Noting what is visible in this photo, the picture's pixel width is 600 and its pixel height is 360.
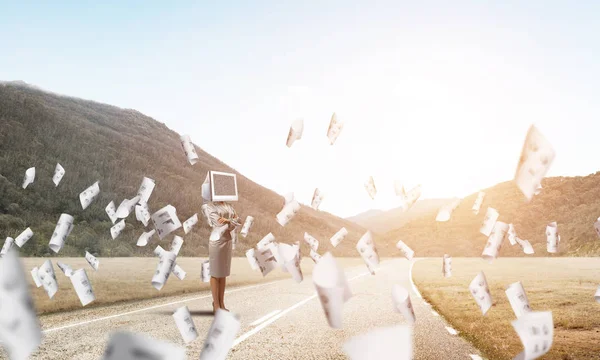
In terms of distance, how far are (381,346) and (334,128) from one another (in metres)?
6.87

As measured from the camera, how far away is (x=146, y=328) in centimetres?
935

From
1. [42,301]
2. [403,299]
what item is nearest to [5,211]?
[42,301]

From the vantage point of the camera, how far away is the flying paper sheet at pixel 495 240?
1014 centimetres

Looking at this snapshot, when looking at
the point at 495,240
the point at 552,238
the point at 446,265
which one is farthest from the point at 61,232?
A: the point at 552,238

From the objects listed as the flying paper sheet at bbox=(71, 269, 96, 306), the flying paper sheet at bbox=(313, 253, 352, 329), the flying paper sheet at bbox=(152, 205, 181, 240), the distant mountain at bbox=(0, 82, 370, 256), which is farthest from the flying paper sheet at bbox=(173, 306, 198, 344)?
the distant mountain at bbox=(0, 82, 370, 256)

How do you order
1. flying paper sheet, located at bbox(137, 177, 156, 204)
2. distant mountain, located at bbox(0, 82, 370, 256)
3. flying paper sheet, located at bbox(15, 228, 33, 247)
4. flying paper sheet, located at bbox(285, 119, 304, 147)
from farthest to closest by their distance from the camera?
distant mountain, located at bbox(0, 82, 370, 256)
flying paper sheet, located at bbox(15, 228, 33, 247)
flying paper sheet, located at bbox(137, 177, 156, 204)
flying paper sheet, located at bbox(285, 119, 304, 147)

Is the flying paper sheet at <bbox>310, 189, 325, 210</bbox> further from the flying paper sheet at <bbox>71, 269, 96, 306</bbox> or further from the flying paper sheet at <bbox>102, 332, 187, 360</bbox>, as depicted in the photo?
the flying paper sheet at <bbox>102, 332, 187, 360</bbox>

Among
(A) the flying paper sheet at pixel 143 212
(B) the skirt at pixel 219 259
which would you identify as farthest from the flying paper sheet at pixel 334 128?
(A) the flying paper sheet at pixel 143 212

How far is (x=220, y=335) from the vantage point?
18.5 feet

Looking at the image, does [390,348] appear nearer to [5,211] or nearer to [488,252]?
[488,252]

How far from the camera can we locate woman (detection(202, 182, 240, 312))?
9.82 m

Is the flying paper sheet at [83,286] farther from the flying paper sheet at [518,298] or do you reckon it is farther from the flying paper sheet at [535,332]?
the flying paper sheet at [535,332]

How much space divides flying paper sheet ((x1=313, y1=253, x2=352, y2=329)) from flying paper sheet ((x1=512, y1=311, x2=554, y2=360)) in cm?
229

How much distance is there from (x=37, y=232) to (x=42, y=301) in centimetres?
3227
